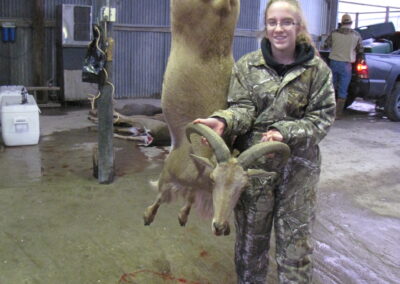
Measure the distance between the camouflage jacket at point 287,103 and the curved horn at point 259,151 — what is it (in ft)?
0.46

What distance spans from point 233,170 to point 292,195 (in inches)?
21.6

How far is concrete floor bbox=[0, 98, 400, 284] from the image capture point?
374 centimetres

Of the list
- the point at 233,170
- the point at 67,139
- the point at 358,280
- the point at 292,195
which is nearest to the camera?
the point at 233,170

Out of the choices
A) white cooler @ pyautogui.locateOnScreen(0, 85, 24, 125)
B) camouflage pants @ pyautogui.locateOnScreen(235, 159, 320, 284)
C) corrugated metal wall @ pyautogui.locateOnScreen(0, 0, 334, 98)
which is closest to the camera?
camouflage pants @ pyautogui.locateOnScreen(235, 159, 320, 284)

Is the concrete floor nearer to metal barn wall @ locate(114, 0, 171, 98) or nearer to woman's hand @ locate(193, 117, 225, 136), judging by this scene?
woman's hand @ locate(193, 117, 225, 136)

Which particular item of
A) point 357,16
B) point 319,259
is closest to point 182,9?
point 319,259

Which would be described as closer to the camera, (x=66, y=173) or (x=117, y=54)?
(x=66, y=173)

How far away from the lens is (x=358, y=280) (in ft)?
12.4

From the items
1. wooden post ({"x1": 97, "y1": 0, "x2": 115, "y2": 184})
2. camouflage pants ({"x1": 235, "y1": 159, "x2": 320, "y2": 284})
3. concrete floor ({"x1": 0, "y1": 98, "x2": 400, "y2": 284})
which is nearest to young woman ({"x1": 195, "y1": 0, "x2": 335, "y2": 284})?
camouflage pants ({"x1": 235, "y1": 159, "x2": 320, "y2": 284})

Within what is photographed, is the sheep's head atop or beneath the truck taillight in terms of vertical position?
beneath

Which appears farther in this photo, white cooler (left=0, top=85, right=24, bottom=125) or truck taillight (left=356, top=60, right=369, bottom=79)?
truck taillight (left=356, top=60, right=369, bottom=79)

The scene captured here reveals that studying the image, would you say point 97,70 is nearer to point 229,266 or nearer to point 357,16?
point 229,266

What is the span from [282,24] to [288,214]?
1.04 m

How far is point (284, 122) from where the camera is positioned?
2.52m
